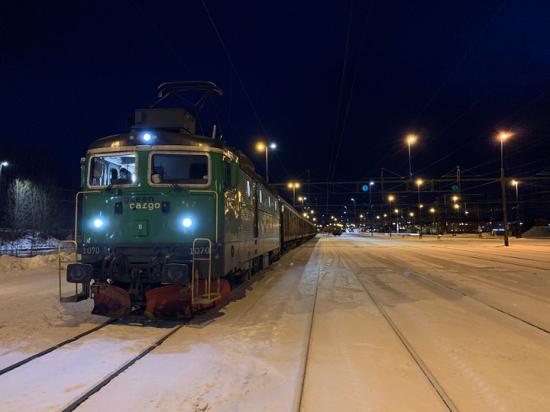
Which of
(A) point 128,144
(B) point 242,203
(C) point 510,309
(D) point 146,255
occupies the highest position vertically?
(A) point 128,144

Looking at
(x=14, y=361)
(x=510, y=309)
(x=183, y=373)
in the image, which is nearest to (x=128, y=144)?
(x=14, y=361)

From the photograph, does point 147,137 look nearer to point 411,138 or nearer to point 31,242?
point 31,242

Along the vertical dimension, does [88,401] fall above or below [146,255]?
below

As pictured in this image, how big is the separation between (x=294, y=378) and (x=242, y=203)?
5907mm

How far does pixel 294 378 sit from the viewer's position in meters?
5.19

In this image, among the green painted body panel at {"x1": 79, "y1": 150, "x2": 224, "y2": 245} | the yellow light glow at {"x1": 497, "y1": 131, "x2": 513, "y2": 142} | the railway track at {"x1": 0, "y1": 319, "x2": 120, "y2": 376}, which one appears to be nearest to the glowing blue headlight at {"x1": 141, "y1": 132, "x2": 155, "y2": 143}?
the green painted body panel at {"x1": 79, "y1": 150, "x2": 224, "y2": 245}

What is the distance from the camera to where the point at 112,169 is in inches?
372

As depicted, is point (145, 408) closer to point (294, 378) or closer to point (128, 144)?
point (294, 378)

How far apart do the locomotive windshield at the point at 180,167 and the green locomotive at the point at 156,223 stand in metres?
0.02

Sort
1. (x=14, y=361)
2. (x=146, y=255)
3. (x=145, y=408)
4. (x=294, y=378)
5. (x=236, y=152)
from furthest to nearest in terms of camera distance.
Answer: (x=236, y=152) → (x=146, y=255) → (x=14, y=361) → (x=294, y=378) → (x=145, y=408)

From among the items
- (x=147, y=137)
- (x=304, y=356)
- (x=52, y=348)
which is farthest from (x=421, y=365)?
(x=147, y=137)

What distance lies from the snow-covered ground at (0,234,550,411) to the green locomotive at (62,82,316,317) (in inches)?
23.5

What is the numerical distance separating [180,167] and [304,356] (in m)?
4.53

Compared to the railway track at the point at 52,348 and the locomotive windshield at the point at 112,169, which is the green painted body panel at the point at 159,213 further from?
the railway track at the point at 52,348
